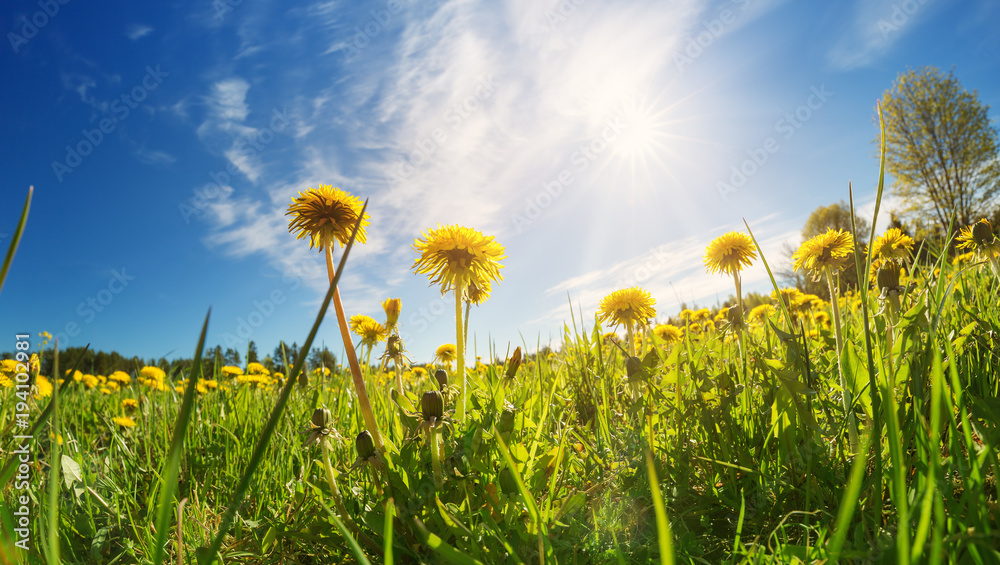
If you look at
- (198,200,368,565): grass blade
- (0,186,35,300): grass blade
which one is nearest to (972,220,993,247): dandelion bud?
(198,200,368,565): grass blade

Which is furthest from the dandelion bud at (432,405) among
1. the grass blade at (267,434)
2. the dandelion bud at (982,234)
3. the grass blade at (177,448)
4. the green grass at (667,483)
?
the dandelion bud at (982,234)

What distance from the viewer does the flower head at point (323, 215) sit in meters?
1.46

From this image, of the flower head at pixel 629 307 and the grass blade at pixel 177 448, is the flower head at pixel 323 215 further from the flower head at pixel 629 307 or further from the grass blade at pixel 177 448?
the flower head at pixel 629 307

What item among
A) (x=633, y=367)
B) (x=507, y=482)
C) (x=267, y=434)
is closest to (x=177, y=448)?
(x=267, y=434)

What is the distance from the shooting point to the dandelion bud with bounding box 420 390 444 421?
1.13 meters

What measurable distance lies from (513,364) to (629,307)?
85 centimetres

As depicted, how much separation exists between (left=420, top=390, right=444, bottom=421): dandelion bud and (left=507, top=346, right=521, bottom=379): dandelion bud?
73 cm

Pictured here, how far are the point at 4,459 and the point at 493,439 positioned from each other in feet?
7.87

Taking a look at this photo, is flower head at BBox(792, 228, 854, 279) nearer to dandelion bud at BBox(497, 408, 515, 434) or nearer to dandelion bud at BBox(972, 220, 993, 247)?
dandelion bud at BBox(972, 220, 993, 247)

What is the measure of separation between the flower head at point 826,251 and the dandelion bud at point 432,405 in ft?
6.10

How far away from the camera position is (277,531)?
51.4 inches

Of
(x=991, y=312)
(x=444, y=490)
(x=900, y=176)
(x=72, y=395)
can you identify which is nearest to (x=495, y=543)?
(x=444, y=490)

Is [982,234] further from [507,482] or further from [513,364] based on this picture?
[507,482]

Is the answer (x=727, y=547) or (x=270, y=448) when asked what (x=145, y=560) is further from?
(x=727, y=547)
